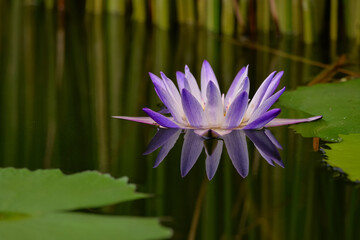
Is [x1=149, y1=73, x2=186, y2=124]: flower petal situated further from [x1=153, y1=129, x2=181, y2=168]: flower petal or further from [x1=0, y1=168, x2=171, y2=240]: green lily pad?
[x1=0, y1=168, x2=171, y2=240]: green lily pad

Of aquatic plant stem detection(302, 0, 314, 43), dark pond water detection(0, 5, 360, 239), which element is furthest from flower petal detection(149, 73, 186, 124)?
aquatic plant stem detection(302, 0, 314, 43)

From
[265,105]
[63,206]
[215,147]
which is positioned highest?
[265,105]

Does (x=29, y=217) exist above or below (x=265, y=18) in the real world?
below

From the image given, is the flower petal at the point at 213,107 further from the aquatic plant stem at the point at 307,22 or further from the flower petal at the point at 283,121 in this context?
the aquatic plant stem at the point at 307,22

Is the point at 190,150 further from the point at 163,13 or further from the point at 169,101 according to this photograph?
the point at 163,13

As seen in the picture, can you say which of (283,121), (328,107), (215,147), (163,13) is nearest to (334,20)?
(163,13)

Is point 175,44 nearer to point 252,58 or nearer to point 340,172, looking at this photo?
point 252,58

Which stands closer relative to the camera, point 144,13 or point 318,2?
point 318,2

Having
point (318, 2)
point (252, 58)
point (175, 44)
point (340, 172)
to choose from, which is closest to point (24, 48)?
point (175, 44)
